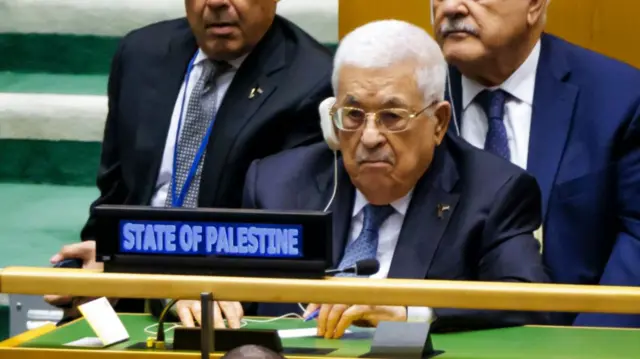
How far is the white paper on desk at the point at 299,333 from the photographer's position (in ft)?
5.72

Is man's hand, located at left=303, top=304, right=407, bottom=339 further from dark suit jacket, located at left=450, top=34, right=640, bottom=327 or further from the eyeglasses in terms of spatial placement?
dark suit jacket, located at left=450, top=34, right=640, bottom=327

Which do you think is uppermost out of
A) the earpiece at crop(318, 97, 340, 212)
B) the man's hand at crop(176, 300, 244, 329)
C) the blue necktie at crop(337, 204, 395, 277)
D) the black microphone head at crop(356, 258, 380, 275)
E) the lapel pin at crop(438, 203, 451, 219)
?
the earpiece at crop(318, 97, 340, 212)

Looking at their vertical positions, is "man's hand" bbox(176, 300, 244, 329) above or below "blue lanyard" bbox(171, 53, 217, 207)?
below

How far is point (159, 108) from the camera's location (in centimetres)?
254

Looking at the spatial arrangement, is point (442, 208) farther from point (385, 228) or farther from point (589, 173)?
point (589, 173)

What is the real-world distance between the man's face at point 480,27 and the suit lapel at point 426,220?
0.35 meters

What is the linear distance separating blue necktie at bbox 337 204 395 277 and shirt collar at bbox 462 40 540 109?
1.49 ft

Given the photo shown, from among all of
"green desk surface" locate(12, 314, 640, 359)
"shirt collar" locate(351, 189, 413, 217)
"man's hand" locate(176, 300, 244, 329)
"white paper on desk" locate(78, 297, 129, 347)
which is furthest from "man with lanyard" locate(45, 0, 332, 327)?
"white paper on desk" locate(78, 297, 129, 347)

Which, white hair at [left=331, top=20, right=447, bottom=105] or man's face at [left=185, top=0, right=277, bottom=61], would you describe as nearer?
white hair at [left=331, top=20, right=447, bottom=105]

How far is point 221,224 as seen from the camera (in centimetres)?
140

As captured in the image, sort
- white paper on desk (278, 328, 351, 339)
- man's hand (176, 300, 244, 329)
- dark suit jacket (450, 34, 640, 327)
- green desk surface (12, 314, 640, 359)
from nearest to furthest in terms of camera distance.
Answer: green desk surface (12, 314, 640, 359), white paper on desk (278, 328, 351, 339), man's hand (176, 300, 244, 329), dark suit jacket (450, 34, 640, 327)

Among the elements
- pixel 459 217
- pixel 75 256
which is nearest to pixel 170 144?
pixel 75 256

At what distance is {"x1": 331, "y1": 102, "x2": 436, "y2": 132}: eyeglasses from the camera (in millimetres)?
2025

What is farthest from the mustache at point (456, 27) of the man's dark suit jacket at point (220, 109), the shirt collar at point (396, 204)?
the shirt collar at point (396, 204)
